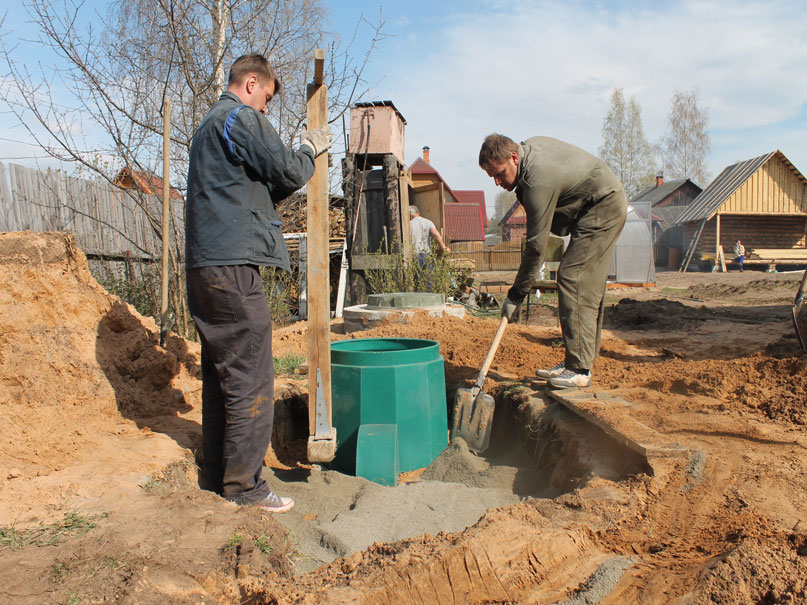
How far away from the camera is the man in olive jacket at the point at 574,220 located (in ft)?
10.9

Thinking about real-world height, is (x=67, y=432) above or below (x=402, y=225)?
below

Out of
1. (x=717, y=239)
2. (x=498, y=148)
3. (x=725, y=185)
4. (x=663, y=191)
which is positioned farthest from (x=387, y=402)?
(x=663, y=191)

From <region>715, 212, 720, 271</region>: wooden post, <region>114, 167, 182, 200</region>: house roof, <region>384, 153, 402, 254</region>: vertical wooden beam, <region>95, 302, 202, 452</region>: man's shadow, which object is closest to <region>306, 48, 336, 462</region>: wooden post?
<region>95, 302, 202, 452</region>: man's shadow

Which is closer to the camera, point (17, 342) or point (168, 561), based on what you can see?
point (168, 561)

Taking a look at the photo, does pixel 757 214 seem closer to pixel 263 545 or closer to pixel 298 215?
pixel 298 215

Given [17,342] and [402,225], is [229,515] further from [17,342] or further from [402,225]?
[402,225]

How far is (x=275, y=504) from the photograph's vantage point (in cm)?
250

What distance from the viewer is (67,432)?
2.55 metres

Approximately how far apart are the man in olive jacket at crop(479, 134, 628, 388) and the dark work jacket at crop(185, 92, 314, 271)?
1440 millimetres

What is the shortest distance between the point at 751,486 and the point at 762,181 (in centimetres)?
2553

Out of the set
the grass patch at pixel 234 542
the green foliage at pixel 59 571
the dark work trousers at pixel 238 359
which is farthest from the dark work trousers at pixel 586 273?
the green foliage at pixel 59 571

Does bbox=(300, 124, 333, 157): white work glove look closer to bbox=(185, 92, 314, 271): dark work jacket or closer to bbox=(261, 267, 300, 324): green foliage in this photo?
bbox=(185, 92, 314, 271): dark work jacket

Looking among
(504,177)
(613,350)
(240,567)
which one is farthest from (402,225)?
(240,567)

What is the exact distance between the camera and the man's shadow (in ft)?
9.77
